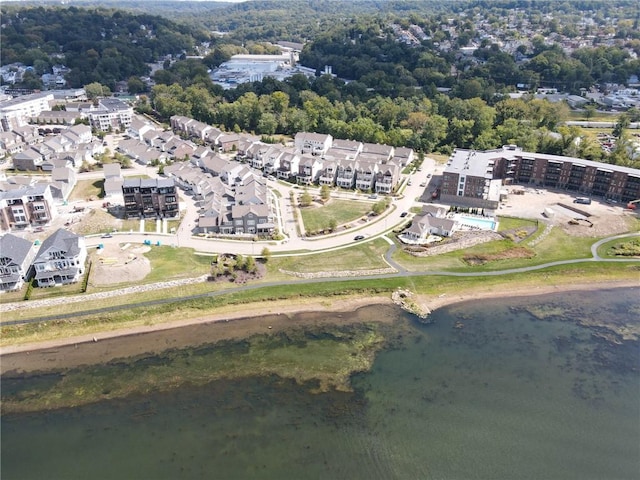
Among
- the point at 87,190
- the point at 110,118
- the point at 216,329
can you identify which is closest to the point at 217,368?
the point at 216,329

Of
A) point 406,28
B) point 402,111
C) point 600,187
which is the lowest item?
point 600,187

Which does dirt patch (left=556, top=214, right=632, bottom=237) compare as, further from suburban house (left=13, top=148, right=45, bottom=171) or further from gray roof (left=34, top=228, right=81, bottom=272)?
suburban house (left=13, top=148, right=45, bottom=171)

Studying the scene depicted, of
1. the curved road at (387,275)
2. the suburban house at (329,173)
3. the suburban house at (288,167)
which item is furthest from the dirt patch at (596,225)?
the suburban house at (288,167)

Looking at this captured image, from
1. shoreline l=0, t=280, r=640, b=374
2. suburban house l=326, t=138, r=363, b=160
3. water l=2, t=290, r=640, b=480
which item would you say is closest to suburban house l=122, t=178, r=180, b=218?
shoreline l=0, t=280, r=640, b=374

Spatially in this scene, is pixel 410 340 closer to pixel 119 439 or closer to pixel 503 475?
pixel 503 475

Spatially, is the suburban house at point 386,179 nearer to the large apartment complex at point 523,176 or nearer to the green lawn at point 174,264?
the large apartment complex at point 523,176

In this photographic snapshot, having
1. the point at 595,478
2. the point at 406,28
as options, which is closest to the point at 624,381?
the point at 595,478
